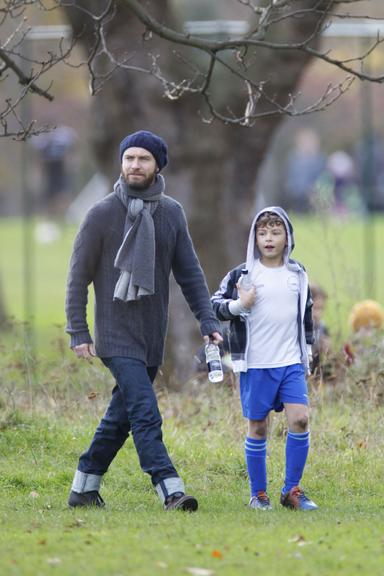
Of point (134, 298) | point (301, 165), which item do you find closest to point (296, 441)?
point (134, 298)

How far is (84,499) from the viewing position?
690 centimetres

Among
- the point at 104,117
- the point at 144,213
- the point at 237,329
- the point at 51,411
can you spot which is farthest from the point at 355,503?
the point at 104,117

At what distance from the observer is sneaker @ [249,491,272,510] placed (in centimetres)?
688

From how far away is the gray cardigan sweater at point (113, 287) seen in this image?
6.68 metres

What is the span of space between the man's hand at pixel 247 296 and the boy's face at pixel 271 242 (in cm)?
22

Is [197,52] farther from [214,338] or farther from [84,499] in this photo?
[84,499]

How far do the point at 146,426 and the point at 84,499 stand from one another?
2.08 feet

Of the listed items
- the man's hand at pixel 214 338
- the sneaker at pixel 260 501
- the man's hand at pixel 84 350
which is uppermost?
the man's hand at pixel 214 338

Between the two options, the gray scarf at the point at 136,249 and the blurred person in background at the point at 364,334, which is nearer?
the gray scarf at the point at 136,249

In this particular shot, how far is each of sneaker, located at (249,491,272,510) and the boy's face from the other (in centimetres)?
122

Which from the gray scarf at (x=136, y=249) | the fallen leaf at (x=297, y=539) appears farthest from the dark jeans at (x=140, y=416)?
the fallen leaf at (x=297, y=539)

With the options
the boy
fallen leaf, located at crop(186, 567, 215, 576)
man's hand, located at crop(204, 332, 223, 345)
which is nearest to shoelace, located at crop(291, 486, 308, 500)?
the boy

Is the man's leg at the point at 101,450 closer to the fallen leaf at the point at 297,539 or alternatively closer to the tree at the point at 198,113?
the fallen leaf at the point at 297,539

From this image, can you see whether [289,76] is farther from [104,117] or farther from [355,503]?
[355,503]
